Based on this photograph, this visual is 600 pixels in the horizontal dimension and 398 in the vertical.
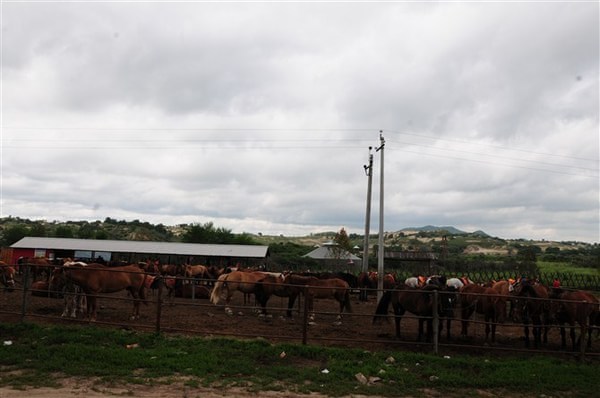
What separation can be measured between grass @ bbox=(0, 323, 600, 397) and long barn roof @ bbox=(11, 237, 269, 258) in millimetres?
28990

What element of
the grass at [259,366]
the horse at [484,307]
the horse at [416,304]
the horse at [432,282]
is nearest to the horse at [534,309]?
the horse at [484,307]

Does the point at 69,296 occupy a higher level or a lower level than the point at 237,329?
higher

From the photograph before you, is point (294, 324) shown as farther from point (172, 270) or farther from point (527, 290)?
point (172, 270)

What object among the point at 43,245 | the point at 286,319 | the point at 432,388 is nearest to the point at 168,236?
the point at 43,245

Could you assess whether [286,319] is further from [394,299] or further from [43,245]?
[43,245]

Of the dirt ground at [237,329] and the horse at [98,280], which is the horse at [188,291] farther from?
the horse at [98,280]

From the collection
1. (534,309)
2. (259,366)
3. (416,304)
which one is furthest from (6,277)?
(534,309)

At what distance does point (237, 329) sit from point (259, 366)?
3578 mm

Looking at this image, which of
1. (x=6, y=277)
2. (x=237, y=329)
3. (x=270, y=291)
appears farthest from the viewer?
(x=6, y=277)

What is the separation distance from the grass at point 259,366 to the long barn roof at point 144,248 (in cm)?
2899

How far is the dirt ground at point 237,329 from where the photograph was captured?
6875 millimetres

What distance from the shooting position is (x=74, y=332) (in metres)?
9.94

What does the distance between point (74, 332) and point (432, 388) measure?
24.0 ft

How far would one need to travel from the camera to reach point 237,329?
11875 mm
